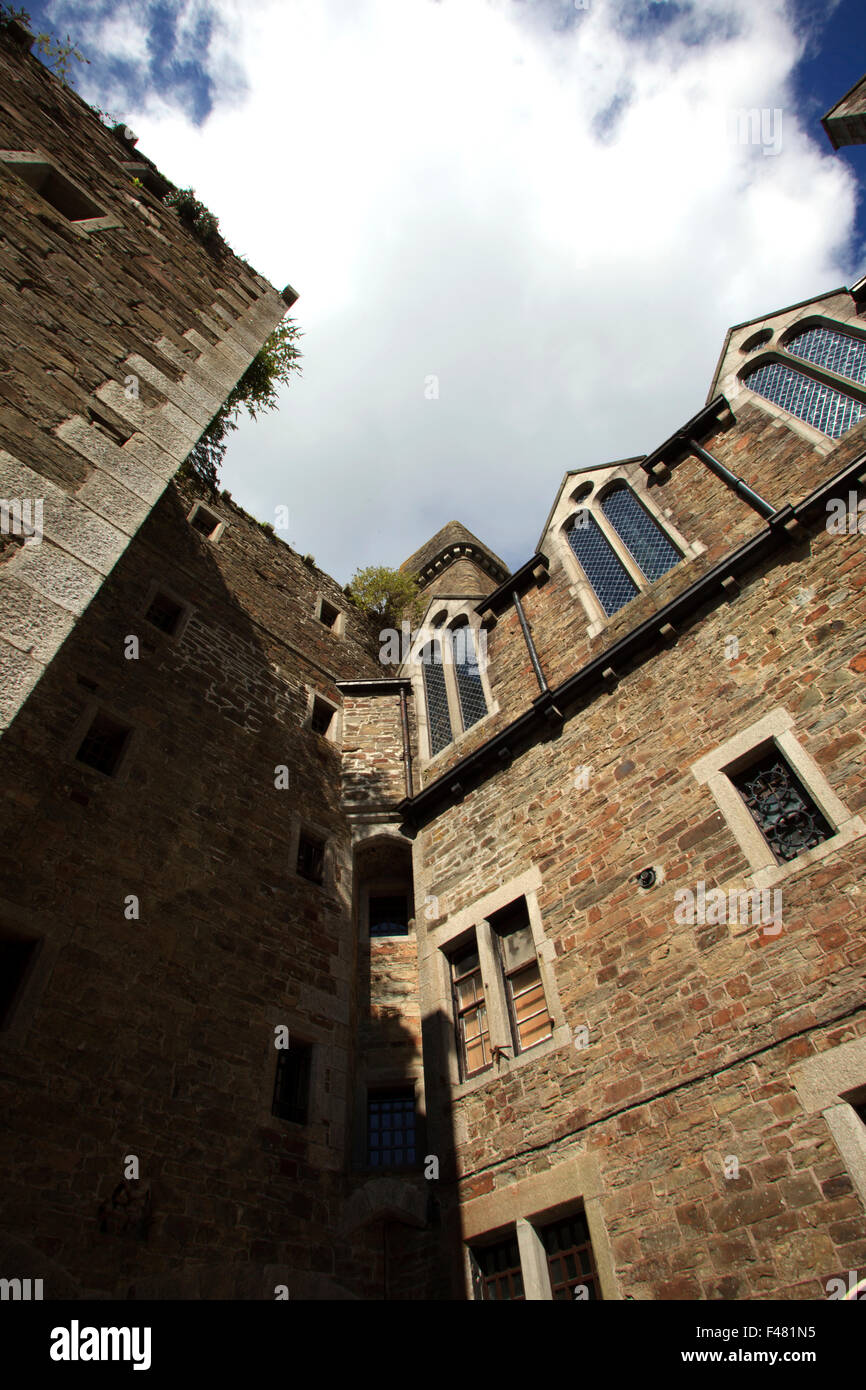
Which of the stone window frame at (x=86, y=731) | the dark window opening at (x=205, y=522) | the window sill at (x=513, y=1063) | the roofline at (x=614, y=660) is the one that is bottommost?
the window sill at (x=513, y=1063)

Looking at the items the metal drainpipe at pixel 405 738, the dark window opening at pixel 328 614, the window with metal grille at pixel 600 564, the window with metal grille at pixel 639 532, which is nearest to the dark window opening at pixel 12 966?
the metal drainpipe at pixel 405 738

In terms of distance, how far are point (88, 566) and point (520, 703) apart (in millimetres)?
7396

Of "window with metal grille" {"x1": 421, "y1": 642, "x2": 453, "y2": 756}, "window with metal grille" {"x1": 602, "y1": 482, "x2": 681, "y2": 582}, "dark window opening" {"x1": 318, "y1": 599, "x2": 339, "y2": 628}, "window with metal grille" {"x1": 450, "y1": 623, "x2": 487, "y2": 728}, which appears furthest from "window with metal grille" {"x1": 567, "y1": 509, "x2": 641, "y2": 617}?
"dark window opening" {"x1": 318, "y1": 599, "x2": 339, "y2": 628}

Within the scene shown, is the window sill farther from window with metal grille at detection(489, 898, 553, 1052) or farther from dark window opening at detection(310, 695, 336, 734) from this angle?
dark window opening at detection(310, 695, 336, 734)

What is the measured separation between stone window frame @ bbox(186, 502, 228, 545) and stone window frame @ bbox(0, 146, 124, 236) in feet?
21.9

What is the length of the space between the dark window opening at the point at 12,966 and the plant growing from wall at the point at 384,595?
1167cm

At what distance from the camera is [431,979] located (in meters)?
8.85

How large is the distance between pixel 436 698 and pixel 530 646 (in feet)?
7.78

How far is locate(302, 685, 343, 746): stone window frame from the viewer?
11883mm

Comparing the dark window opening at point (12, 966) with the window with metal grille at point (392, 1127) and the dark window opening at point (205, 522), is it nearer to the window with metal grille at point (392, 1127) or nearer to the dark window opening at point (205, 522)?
the window with metal grille at point (392, 1127)

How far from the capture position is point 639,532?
10.4 meters

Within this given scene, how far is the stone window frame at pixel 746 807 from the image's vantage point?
5.97 m

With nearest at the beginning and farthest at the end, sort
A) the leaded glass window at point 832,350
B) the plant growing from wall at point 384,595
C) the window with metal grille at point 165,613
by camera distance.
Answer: the leaded glass window at point 832,350
the window with metal grille at point 165,613
the plant growing from wall at point 384,595
